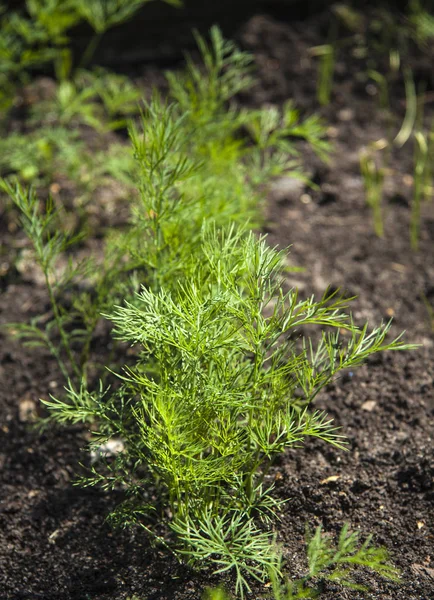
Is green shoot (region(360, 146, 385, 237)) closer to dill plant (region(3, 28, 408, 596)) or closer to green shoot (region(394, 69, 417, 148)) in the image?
green shoot (region(394, 69, 417, 148))

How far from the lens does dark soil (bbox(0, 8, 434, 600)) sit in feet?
5.79

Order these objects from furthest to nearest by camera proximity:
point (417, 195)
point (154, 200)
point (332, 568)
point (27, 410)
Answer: point (417, 195) < point (27, 410) < point (154, 200) < point (332, 568)

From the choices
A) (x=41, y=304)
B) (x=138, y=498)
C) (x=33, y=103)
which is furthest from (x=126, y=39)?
(x=138, y=498)

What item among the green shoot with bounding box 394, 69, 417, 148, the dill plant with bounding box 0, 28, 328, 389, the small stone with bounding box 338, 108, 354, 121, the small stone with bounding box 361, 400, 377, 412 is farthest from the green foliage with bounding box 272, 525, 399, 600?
the small stone with bounding box 338, 108, 354, 121

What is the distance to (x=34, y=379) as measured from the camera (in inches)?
92.3

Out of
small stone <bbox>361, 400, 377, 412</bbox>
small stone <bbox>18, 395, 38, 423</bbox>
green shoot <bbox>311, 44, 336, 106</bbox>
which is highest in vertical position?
green shoot <bbox>311, 44, 336, 106</bbox>

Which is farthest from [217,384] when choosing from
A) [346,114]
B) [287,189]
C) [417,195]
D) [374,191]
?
[346,114]

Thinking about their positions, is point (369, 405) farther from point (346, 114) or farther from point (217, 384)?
point (346, 114)

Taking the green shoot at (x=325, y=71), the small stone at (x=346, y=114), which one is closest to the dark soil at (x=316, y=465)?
the small stone at (x=346, y=114)

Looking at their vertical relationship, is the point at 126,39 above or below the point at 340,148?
above

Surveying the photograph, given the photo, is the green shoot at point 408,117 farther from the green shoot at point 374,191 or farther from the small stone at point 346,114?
the green shoot at point 374,191

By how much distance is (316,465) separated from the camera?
77.5 inches

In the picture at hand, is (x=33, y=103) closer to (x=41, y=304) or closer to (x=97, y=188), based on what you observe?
(x=97, y=188)

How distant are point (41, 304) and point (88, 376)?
17.7 inches
